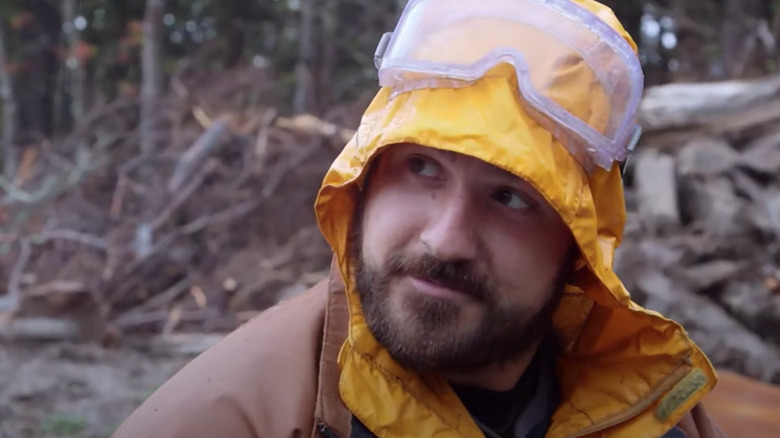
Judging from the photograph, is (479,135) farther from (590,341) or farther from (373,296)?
(590,341)

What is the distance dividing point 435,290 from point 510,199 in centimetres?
27

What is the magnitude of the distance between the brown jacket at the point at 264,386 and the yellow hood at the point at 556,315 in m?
0.05

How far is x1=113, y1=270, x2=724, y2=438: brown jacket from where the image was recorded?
4.95 ft

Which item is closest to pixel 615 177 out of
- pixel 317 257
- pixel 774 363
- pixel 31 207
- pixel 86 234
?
pixel 774 363

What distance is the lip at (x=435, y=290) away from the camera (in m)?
1.72

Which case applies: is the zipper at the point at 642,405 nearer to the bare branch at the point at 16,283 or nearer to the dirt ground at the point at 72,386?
the dirt ground at the point at 72,386

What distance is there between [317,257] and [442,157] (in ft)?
18.9

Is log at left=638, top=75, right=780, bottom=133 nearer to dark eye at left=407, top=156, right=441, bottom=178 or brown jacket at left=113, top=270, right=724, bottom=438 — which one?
dark eye at left=407, top=156, right=441, bottom=178

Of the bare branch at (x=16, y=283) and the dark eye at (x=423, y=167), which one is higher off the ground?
the dark eye at (x=423, y=167)

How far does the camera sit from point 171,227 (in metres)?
8.00

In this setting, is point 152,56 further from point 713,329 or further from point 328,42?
point 713,329

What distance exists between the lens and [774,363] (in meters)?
4.21

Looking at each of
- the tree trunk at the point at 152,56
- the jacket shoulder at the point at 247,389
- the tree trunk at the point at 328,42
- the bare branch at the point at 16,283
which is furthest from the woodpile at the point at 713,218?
the tree trunk at the point at 328,42

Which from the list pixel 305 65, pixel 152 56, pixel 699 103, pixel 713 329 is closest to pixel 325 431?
pixel 713 329
